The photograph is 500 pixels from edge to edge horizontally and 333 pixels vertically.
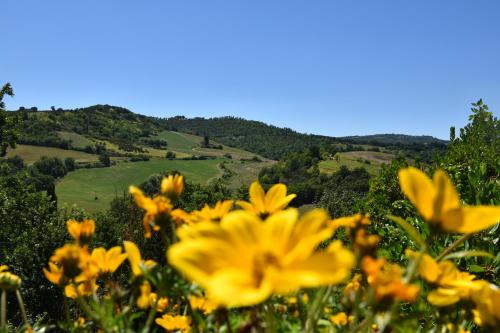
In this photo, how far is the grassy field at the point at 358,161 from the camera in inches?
4750

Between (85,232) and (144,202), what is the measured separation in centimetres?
40

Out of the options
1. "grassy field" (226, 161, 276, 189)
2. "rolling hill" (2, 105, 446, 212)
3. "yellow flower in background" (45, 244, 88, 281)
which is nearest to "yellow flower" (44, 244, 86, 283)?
"yellow flower in background" (45, 244, 88, 281)

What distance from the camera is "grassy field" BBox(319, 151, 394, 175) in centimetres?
12066

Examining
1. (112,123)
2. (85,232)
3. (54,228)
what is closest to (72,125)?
(112,123)

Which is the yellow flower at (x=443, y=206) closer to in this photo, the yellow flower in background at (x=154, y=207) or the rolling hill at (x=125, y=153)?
the yellow flower in background at (x=154, y=207)

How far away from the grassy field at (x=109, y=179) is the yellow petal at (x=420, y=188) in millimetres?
84310

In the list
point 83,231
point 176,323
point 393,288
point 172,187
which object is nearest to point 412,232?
point 393,288

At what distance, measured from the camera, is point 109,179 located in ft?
338

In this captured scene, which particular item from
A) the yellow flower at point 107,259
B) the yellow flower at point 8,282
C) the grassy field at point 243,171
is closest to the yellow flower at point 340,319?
the yellow flower at point 107,259

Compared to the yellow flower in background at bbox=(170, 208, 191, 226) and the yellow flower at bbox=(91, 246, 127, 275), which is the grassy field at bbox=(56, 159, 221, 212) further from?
the yellow flower in background at bbox=(170, 208, 191, 226)

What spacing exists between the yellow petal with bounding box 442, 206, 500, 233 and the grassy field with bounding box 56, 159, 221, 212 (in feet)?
277

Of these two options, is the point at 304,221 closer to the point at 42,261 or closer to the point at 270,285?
the point at 270,285

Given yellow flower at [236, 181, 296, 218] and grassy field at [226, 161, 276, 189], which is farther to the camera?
grassy field at [226, 161, 276, 189]

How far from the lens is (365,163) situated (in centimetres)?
12662
